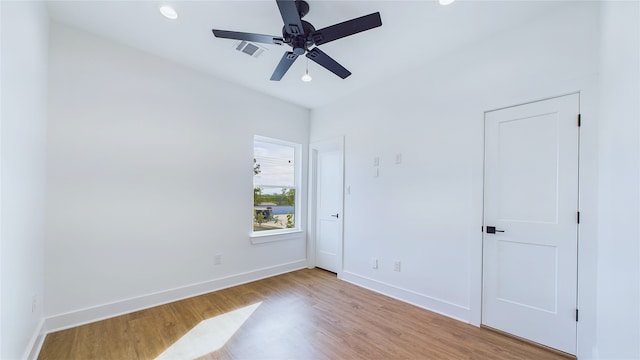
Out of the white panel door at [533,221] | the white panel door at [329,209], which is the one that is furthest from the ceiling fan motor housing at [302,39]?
the white panel door at [329,209]

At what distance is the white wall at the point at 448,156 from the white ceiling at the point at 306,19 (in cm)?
24

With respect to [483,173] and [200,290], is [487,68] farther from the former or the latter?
[200,290]

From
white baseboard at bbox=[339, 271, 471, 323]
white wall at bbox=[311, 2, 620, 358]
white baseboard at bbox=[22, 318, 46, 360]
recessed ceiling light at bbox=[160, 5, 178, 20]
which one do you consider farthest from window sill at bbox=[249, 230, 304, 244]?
recessed ceiling light at bbox=[160, 5, 178, 20]

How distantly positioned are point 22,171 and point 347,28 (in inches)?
98.2

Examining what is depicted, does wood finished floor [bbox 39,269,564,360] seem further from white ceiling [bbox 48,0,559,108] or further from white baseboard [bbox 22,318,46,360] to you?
white ceiling [bbox 48,0,559,108]

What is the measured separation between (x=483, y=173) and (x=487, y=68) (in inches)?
41.9

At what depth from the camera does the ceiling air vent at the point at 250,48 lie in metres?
2.50

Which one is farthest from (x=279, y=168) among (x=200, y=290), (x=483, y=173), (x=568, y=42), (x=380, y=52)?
(x=568, y=42)

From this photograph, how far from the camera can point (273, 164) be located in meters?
4.09

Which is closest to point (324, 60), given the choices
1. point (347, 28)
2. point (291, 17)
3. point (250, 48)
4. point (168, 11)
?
point (347, 28)

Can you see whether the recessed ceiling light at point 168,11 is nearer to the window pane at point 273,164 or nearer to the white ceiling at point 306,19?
the white ceiling at point 306,19

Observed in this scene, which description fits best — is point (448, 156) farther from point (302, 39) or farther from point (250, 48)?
point (250, 48)

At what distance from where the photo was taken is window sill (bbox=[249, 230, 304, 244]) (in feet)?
12.0

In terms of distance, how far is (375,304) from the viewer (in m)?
2.87
